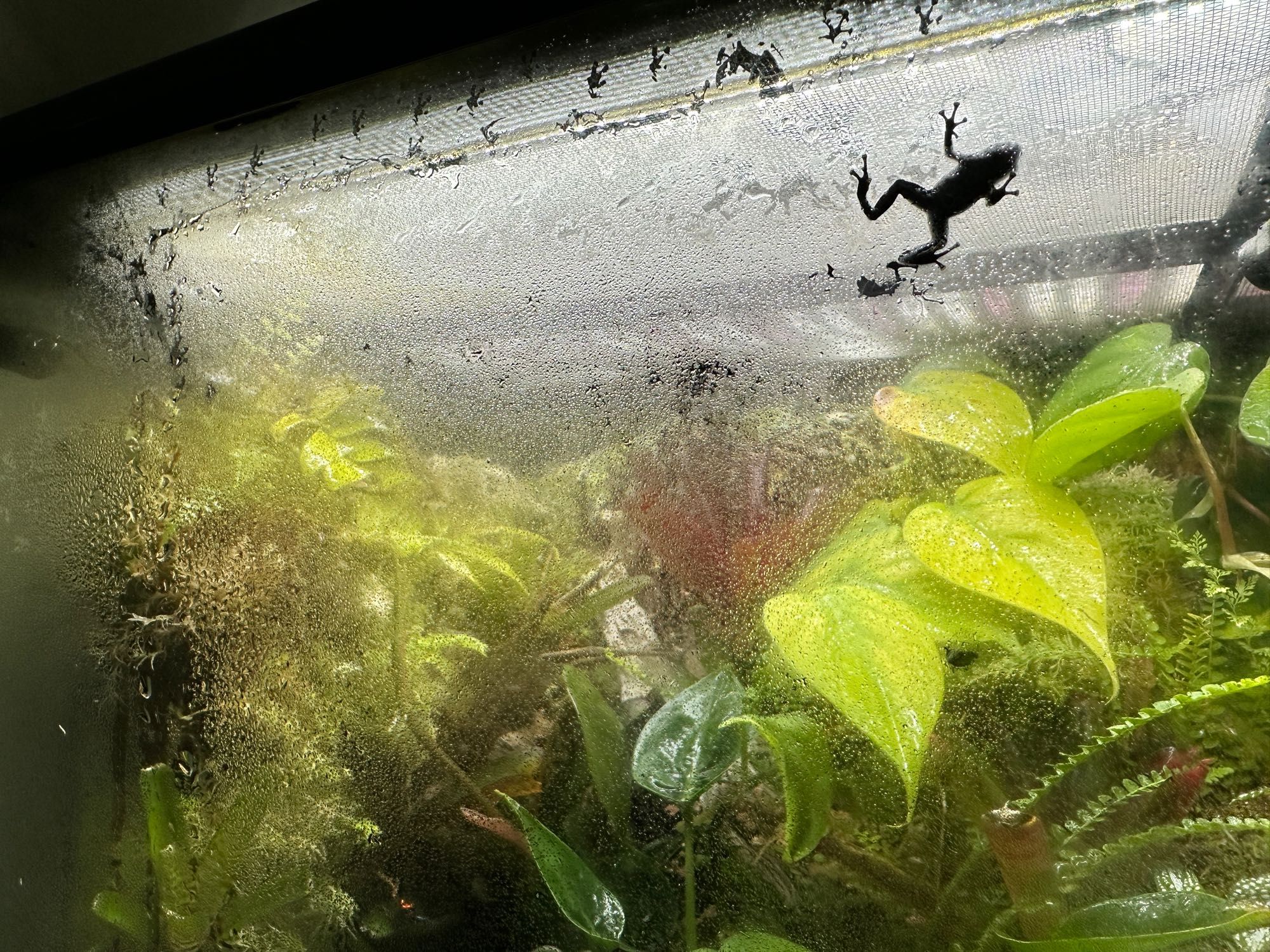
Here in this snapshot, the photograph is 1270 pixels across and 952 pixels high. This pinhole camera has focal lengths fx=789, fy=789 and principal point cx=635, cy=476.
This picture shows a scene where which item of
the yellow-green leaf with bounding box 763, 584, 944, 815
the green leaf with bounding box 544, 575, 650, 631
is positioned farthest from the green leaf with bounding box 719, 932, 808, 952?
the green leaf with bounding box 544, 575, 650, 631

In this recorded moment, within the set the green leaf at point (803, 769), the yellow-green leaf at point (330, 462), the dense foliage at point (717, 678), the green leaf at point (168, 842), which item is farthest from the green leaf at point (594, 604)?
the green leaf at point (168, 842)

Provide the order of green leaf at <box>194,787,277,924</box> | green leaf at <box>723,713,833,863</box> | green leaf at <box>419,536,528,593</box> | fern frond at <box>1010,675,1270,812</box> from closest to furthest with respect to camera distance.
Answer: fern frond at <box>1010,675,1270,812</box>
green leaf at <box>723,713,833,863</box>
green leaf at <box>419,536,528,593</box>
green leaf at <box>194,787,277,924</box>

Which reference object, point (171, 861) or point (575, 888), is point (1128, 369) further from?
point (171, 861)

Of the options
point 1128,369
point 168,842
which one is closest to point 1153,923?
point 1128,369

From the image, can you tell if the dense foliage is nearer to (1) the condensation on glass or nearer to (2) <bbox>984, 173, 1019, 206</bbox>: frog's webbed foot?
(1) the condensation on glass

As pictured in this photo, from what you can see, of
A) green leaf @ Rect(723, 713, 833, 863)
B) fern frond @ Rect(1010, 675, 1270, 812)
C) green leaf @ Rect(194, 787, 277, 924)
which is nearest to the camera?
fern frond @ Rect(1010, 675, 1270, 812)

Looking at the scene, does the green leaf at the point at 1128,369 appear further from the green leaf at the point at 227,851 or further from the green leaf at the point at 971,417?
the green leaf at the point at 227,851

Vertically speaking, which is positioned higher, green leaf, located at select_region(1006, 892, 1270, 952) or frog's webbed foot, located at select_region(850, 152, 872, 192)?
frog's webbed foot, located at select_region(850, 152, 872, 192)

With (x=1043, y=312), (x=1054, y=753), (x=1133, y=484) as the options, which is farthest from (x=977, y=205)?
(x=1054, y=753)
